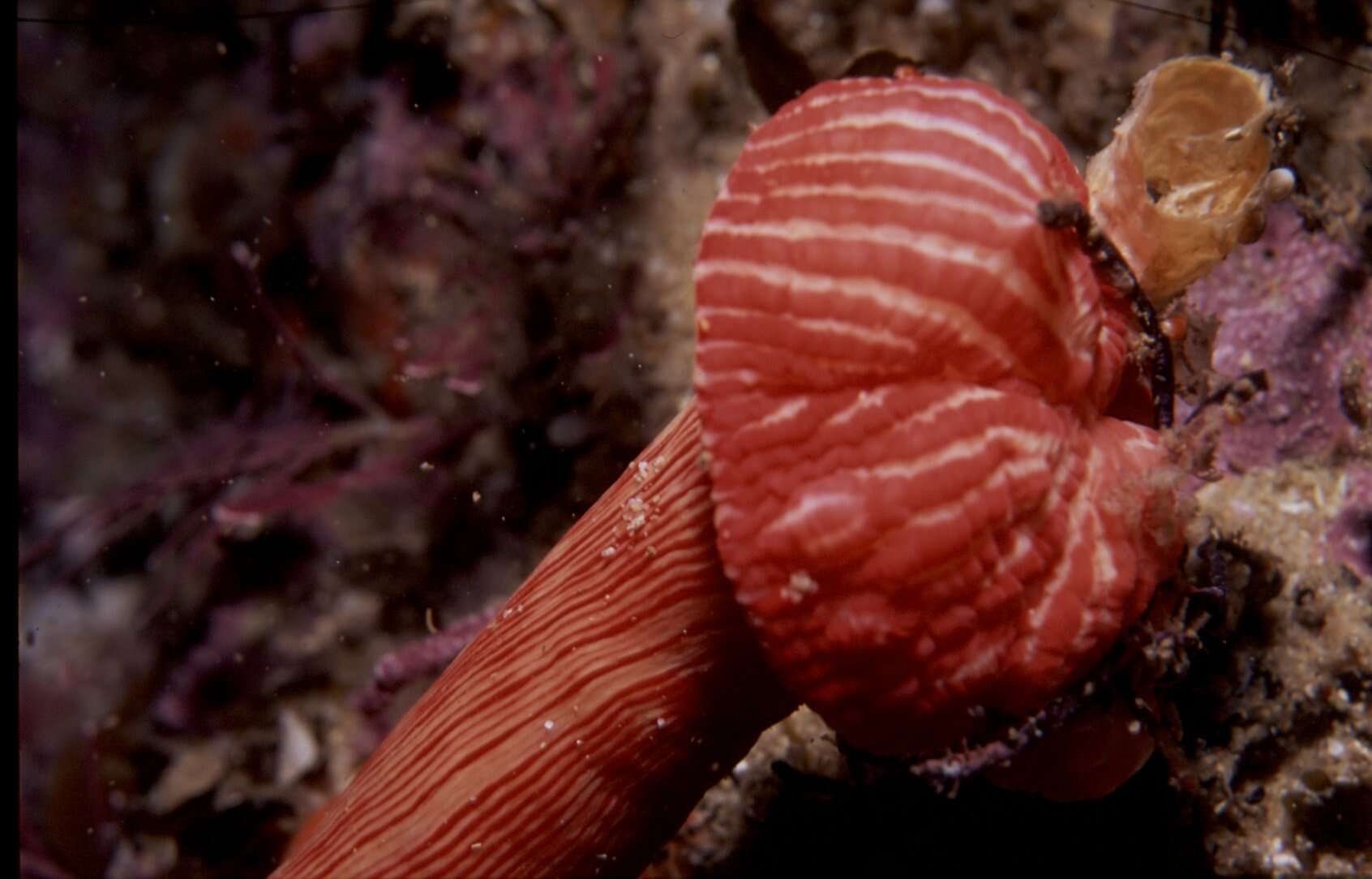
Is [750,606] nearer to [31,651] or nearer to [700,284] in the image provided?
[700,284]

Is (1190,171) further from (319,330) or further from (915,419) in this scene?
(319,330)

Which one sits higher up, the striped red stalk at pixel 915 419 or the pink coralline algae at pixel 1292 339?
the striped red stalk at pixel 915 419

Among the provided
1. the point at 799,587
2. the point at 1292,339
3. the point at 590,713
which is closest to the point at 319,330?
the point at 590,713

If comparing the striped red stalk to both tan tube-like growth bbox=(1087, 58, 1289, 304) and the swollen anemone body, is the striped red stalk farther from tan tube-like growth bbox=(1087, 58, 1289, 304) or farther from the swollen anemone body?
tan tube-like growth bbox=(1087, 58, 1289, 304)

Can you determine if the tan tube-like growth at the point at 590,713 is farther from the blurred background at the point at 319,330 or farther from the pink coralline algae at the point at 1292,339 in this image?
the pink coralline algae at the point at 1292,339

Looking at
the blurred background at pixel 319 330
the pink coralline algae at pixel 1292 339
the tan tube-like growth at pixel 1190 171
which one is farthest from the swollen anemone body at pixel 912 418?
the blurred background at pixel 319 330

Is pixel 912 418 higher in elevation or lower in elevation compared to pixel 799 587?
higher

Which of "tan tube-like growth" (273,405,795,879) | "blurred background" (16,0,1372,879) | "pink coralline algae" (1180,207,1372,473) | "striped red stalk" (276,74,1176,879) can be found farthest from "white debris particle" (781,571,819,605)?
"blurred background" (16,0,1372,879)

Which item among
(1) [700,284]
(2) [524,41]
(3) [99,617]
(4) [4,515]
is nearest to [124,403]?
(4) [4,515]
